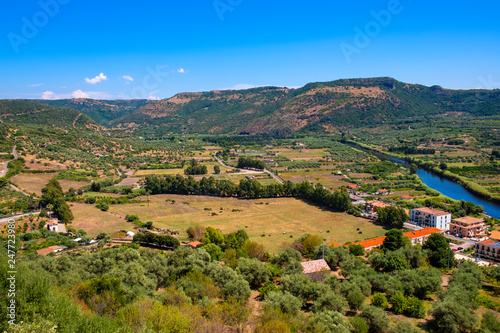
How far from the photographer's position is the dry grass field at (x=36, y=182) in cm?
4750

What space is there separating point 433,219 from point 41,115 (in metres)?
133

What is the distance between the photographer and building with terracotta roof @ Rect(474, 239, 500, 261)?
28.6 metres

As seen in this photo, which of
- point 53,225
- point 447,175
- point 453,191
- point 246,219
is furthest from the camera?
point 447,175

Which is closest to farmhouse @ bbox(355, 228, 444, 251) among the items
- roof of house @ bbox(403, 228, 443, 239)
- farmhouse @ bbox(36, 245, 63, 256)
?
roof of house @ bbox(403, 228, 443, 239)

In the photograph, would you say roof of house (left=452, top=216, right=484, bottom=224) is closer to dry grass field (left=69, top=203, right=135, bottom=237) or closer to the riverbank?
the riverbank

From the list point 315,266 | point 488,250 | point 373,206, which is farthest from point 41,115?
point 488,250

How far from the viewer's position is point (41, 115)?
124938 millimetres

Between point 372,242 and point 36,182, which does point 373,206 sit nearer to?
point 372,242

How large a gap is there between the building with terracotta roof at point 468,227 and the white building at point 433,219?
678 mm

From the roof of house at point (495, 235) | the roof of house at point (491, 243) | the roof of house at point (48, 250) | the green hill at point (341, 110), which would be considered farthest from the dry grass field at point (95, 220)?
the green hill at point (341, 110)

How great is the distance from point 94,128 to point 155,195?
86080mm

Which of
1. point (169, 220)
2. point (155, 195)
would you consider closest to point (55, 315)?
point (169, 220)

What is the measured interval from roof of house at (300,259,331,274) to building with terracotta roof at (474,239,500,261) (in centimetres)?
1543

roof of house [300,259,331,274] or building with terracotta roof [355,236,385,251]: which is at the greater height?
roof of house [300,259,331,274]
